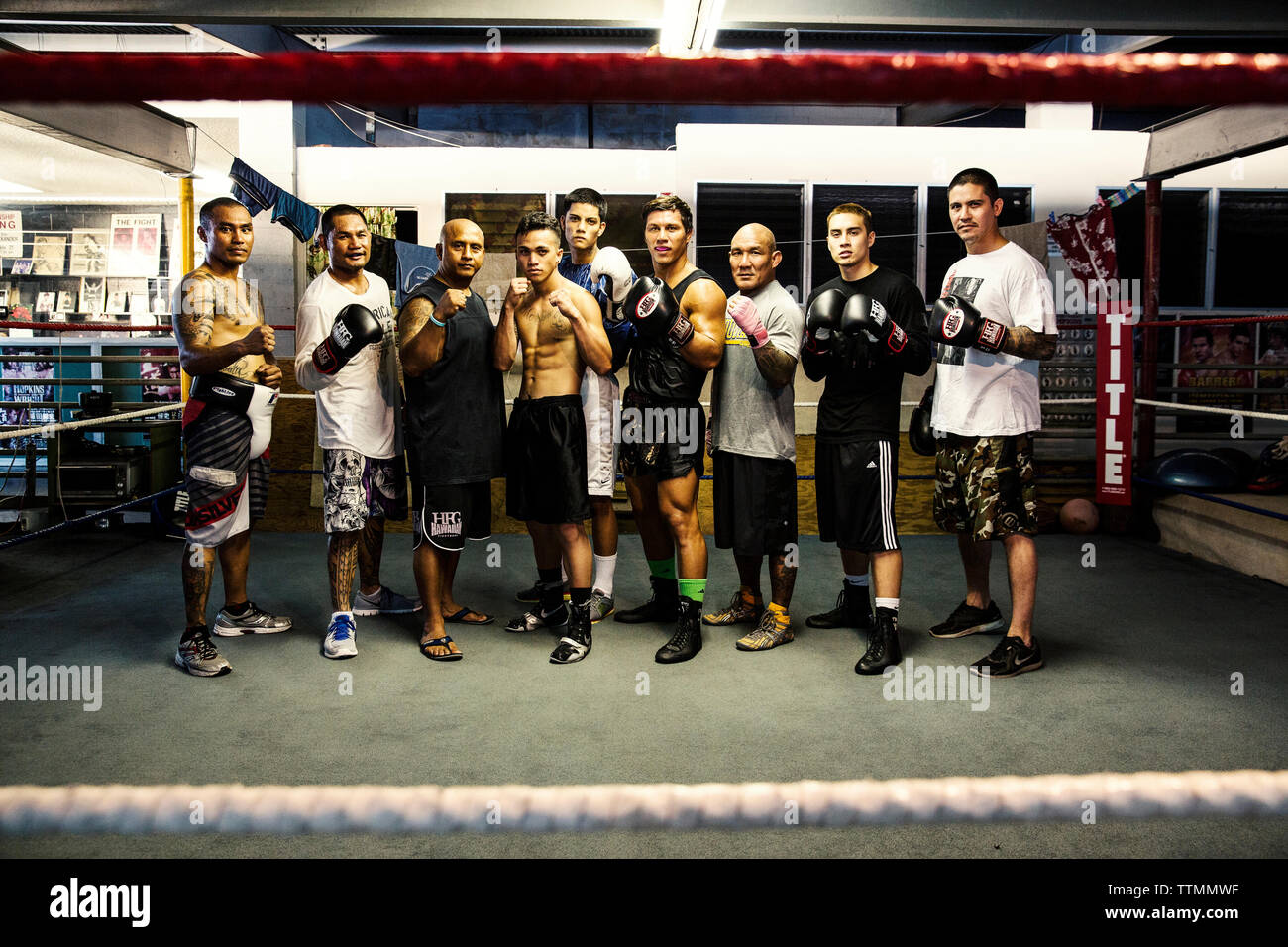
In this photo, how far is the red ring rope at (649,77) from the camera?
1.98 feet

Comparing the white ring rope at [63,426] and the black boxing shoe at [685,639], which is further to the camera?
the white ring rope at [63,426]

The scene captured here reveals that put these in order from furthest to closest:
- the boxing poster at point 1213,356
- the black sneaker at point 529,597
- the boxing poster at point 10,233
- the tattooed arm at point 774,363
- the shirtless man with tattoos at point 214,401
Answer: the boxing poster at point 1213,356 < the boxing poster at point 10,233 < the black sneaker at point 529,597 < the tattooed arm at point 774,363 < the shirtless man with tattoos at point 214,401

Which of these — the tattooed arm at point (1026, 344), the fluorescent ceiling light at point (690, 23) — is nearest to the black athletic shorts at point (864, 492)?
the tattooed arm at point (1026, 344)

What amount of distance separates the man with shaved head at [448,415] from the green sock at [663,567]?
2.08 ft

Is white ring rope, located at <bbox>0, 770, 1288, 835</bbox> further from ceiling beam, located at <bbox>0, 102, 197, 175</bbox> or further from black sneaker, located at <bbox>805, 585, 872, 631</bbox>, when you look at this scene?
ceiling beam, located at <bbox>0, 102, 197, 175</bbox>

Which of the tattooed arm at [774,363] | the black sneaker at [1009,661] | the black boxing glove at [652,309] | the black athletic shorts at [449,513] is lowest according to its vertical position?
the black sneaker at [1009,661]

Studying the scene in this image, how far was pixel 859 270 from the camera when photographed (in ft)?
8.80

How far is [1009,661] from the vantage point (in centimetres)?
252

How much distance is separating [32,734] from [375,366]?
1.32m

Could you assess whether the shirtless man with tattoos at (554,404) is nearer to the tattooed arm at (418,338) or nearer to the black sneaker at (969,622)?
the tattooed arm at (418,338)

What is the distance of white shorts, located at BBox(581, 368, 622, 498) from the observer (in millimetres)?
2812

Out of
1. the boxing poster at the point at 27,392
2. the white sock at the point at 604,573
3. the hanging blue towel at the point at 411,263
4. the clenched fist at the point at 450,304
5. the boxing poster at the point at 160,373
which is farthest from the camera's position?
the boxing poster at the point at 27,392

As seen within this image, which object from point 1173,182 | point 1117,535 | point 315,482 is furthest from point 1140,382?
point 315,482
